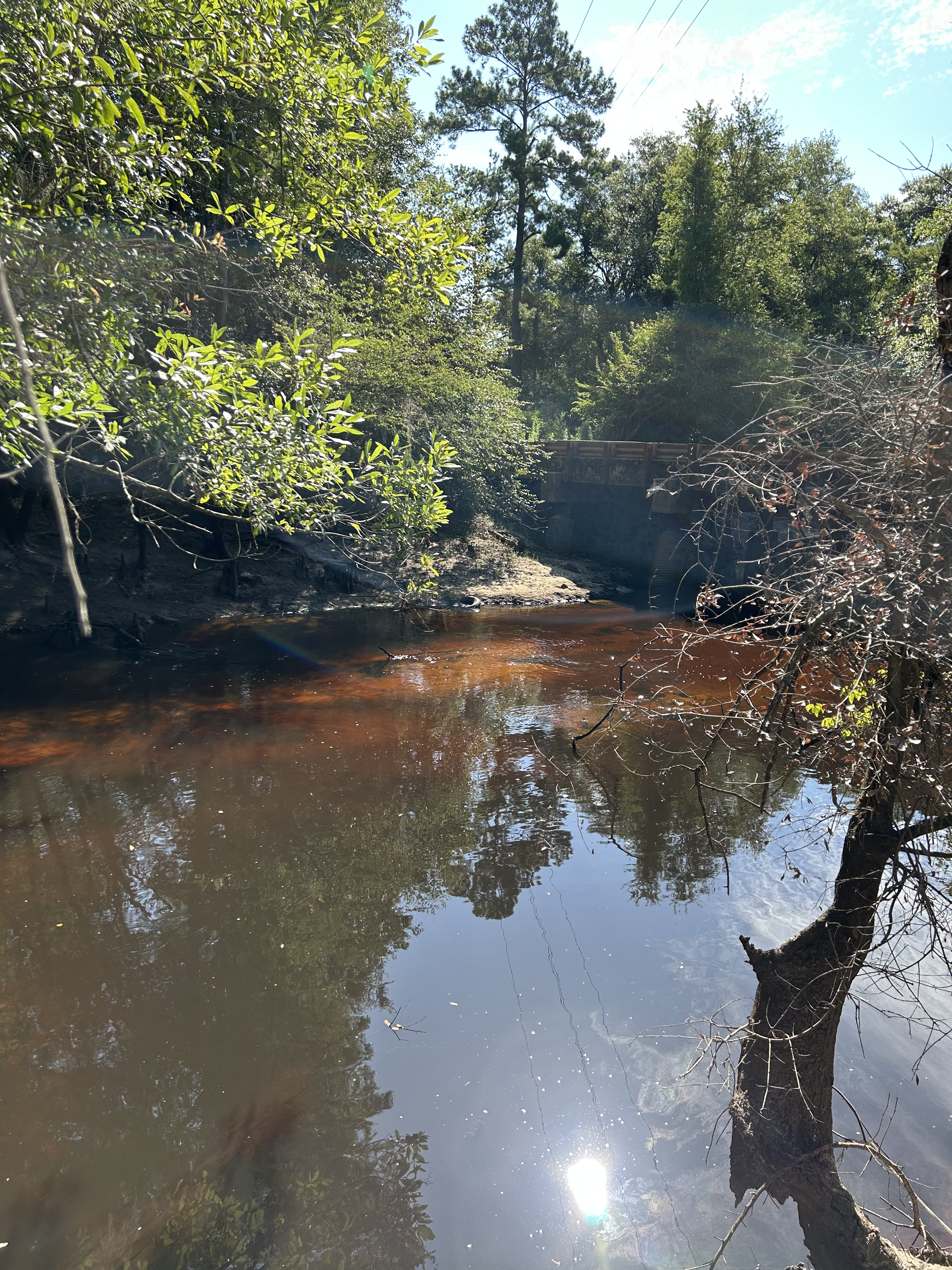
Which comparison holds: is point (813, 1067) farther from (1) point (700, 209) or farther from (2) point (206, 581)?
(1) point (700, 209)

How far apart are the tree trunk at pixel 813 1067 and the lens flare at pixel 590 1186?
69cm

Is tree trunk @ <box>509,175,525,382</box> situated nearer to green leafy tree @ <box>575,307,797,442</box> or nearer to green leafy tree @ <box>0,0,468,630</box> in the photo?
green leafy tree @ <box>575,307,797,442</box>

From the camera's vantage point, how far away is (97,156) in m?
4.66

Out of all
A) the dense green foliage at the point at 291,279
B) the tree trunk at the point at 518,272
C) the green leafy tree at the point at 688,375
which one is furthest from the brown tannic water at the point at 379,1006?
the tree trunk at the point at 518,272

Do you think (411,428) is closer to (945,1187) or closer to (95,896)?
(95,896)

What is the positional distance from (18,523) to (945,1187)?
19.4 metres

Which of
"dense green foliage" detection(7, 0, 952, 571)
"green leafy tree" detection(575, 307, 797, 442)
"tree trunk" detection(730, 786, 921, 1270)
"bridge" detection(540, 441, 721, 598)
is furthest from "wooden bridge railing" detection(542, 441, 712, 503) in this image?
"tree trunk" detection(730, 786, 921, 1270)

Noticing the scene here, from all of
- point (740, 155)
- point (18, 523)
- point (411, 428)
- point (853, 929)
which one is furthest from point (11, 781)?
point (740, 155)

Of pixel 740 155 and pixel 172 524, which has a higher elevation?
pixel 740 155

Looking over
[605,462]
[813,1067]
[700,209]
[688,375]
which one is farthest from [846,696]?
[700,209]

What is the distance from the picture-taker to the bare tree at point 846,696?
10.1ft

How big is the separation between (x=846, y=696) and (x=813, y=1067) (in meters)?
1.92

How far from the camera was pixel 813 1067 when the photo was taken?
3.99 metres

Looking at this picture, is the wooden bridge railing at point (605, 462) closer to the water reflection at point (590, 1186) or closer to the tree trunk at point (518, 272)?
the tree trunk at point (518, 272)
